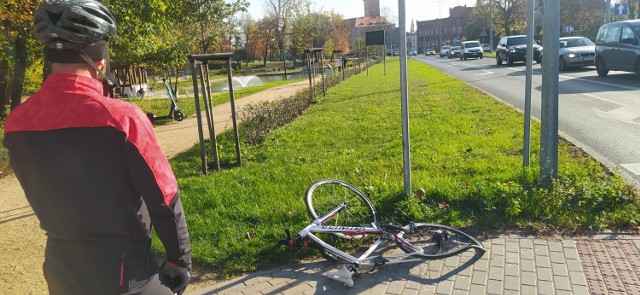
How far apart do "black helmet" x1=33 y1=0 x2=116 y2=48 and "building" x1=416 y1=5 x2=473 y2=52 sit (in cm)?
12366

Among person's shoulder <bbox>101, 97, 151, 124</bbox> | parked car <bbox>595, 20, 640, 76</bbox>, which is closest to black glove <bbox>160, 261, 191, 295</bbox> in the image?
person's shoulder <bbox>101, 97, 151, 124</bbox>

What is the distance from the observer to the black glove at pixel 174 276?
1873 mm

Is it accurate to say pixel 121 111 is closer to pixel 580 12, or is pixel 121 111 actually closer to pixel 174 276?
pixel 174 276

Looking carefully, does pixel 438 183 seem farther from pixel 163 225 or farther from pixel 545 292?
pixel 163 225

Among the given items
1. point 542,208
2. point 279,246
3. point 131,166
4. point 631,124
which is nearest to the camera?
point 131,166

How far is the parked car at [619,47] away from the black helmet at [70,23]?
17.1 metres

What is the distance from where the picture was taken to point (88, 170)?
1.66 m

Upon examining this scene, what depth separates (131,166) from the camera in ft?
5.63

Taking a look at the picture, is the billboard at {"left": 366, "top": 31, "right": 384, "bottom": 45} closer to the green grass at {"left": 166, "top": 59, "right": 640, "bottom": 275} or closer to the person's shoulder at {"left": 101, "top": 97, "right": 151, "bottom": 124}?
the green grass at {"left": 166, "top": 59, "right": 640, "bottom": 275}

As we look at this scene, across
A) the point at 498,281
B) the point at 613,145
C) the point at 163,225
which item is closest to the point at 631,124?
the point at 613,145

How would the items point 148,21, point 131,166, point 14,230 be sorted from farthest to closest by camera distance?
point 148,21, point 14,230, point 131,166

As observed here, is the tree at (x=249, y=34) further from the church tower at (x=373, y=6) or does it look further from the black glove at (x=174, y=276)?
the black glove at (x=174, y=276)

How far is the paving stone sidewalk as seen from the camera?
11.1 feet

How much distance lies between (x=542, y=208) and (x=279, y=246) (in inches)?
98.0
